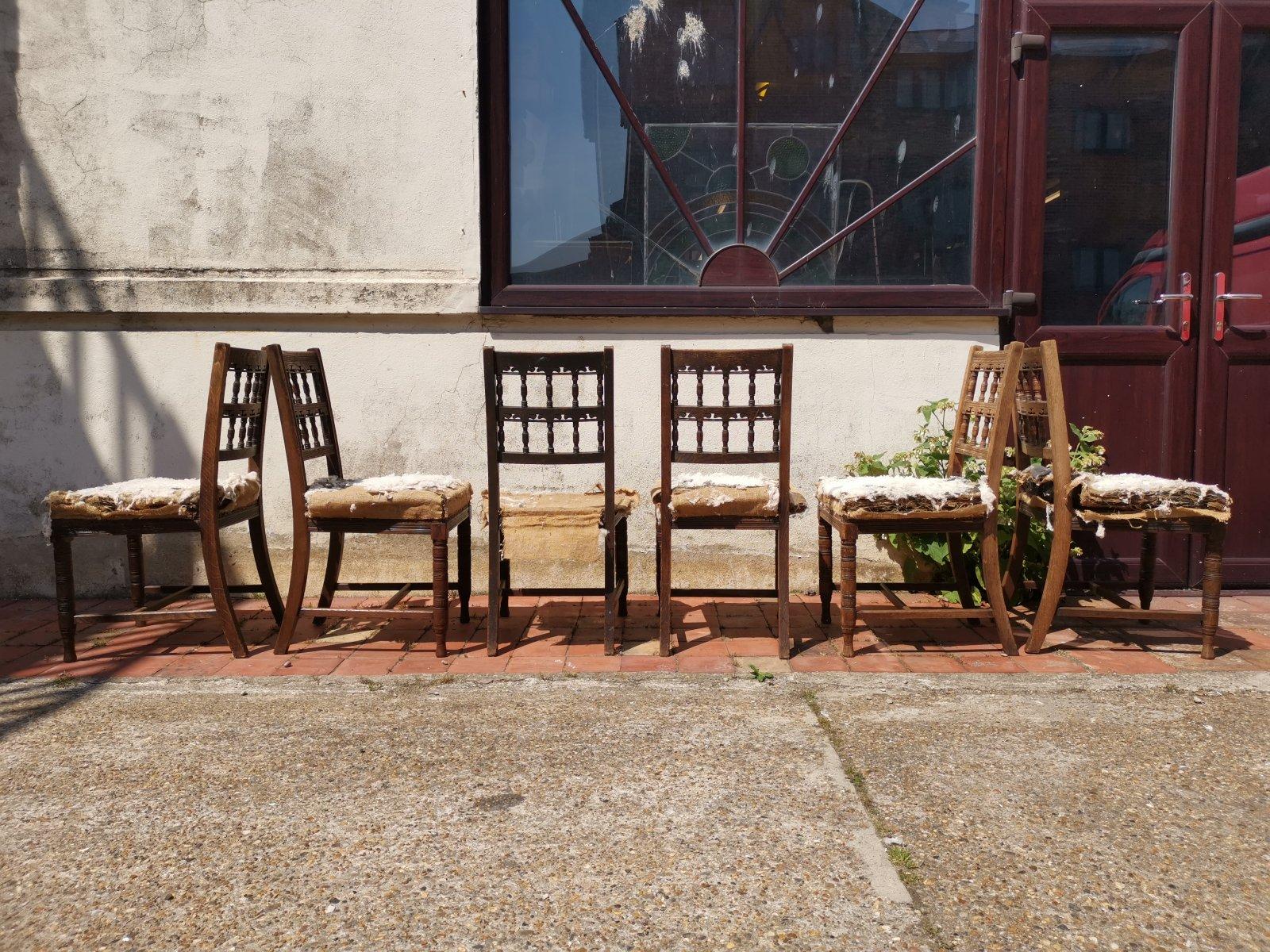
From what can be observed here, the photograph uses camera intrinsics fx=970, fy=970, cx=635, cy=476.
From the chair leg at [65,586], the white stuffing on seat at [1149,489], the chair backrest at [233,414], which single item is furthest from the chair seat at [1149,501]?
the chair leg at [65,586]

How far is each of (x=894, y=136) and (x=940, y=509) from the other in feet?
6.77

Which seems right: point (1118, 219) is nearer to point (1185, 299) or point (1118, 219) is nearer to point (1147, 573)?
point (1185, 299)

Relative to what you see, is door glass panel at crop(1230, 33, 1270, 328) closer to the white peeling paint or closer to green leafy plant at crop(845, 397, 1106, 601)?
green leafy plant at crop(845, 397, 1106, 601)

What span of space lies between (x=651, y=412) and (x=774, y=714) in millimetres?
1953

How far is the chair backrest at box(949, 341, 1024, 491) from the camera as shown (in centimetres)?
349

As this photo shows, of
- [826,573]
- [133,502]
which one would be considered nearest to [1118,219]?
[826,573]

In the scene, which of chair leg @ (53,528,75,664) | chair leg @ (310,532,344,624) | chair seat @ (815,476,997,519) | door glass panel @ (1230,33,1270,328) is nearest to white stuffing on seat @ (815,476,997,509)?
chair seat @ (815,476,997,519)

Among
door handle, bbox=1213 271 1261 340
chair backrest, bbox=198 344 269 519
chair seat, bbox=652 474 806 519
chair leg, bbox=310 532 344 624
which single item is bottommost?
chair leg, bbox=310 532 344 624

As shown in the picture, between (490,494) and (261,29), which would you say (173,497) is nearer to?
(490,494)

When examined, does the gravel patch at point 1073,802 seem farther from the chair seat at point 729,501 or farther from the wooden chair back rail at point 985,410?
the wooden chair back rail at point 985,410

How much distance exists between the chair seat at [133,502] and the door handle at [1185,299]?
159 inches

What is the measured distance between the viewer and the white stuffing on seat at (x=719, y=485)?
335 cm

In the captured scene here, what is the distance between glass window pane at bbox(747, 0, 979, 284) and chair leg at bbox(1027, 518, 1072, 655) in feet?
5.02

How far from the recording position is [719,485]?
11.3ft
